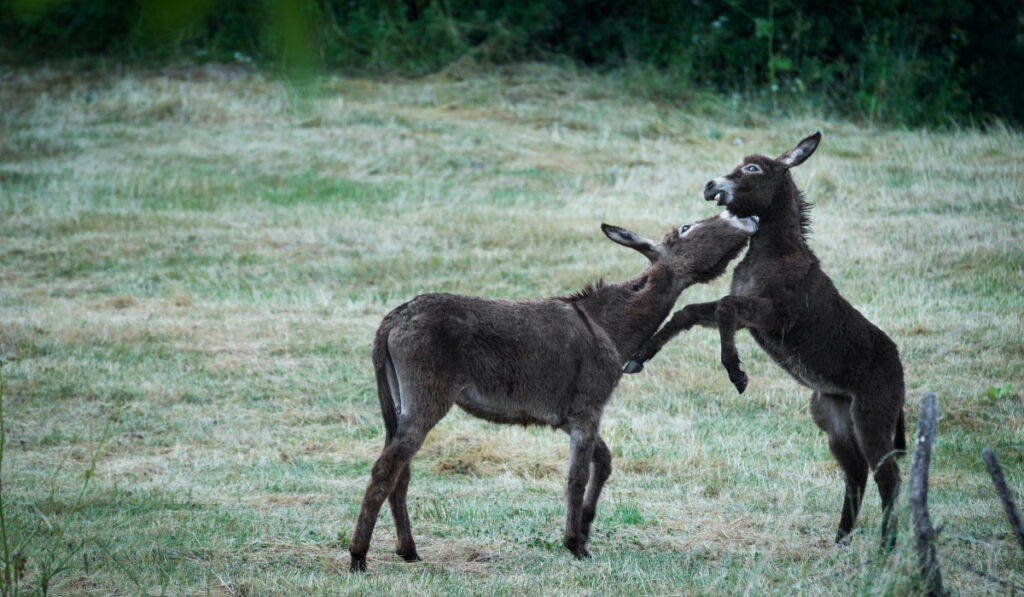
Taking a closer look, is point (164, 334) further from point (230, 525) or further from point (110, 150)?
point (110, 150)

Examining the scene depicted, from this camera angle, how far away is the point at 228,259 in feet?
49.2

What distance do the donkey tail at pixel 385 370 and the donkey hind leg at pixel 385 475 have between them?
170mm

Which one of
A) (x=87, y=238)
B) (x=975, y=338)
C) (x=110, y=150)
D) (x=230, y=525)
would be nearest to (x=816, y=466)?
(x=975, y=338)

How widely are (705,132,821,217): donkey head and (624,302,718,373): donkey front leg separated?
0.76 m

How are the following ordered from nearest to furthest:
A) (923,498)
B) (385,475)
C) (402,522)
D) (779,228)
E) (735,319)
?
(923,498) < (385,475) < (402,522) < (735,319) < (779,228)

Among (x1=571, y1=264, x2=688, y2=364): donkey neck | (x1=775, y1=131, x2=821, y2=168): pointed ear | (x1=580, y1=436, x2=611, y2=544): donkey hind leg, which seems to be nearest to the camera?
(x1=580, y1=436, x2=611, y2=544): donkey hind leg

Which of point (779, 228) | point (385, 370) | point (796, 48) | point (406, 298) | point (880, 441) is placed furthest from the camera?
point (796, 48)

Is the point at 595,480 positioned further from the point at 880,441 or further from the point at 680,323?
the point at 880,441

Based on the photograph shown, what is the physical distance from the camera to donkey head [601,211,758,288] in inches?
270

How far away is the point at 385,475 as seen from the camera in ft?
18.1

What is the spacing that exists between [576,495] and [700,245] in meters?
1.87

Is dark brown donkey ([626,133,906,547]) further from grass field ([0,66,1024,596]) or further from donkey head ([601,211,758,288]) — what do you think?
grass field ([0,66,1024,596])

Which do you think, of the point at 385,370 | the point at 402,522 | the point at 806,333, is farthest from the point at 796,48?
the point at 402,522

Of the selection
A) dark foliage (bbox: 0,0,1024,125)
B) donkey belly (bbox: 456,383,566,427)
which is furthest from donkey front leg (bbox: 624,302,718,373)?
dark foliage (bbox: 0,0,1024,125)
